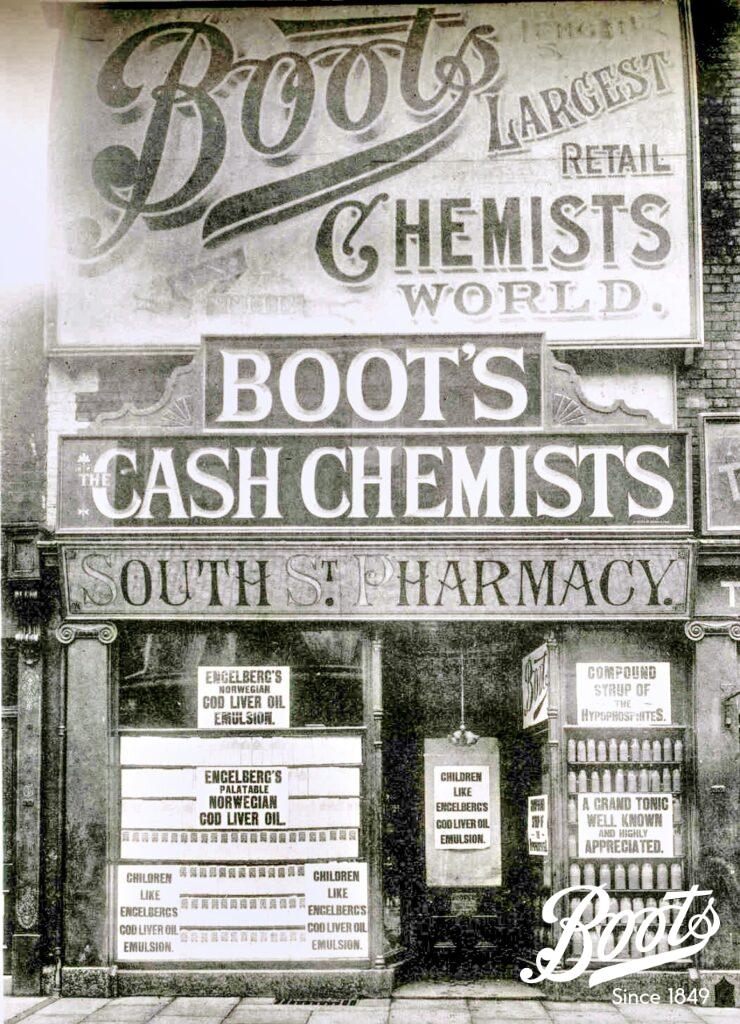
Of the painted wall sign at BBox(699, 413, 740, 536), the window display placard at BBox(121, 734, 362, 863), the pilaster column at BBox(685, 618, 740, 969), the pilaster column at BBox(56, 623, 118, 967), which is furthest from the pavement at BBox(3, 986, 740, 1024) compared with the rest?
the painted wall sign at BBox(699, 413, 740, 536)

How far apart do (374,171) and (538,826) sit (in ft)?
20.3

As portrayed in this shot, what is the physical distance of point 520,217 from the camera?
32.2 feet

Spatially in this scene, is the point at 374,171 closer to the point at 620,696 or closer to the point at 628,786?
the point at 620,696

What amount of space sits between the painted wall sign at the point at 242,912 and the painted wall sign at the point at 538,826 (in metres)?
1.58

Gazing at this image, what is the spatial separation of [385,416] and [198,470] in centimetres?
175

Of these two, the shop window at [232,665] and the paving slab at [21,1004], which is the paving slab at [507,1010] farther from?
the paving slab at [21,1004]

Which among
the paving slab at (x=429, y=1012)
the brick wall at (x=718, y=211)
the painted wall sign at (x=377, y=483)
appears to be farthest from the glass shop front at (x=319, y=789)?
the brick wall at (x=718, y=211)

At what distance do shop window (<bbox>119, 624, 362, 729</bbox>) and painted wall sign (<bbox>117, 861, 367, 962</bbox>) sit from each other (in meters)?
1.28

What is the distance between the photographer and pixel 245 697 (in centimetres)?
936

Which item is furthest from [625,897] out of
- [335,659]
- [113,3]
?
[113,3]

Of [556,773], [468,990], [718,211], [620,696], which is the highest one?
[718,211]

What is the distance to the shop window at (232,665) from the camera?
9359 millimetres

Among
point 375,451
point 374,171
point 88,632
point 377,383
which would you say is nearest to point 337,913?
point 88,632

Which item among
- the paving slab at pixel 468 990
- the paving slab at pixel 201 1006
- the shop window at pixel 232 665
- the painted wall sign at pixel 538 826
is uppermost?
the shop window at pixel 232 665
